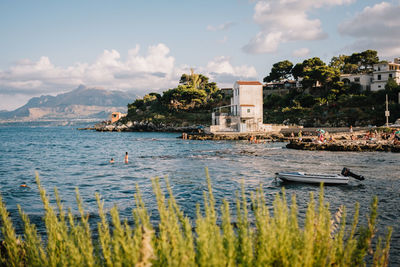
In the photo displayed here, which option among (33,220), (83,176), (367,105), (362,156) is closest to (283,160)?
(362,156)

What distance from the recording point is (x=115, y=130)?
122 metres

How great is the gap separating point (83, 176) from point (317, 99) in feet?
215

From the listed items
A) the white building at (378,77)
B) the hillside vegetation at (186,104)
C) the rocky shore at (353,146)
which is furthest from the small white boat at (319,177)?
the hillside vegetation at (186,104)

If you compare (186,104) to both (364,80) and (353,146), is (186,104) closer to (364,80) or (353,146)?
(364,80)

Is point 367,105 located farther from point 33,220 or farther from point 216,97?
point 33,220

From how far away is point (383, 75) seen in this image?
76.1 m

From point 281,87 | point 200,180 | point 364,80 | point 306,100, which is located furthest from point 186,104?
point 200,180

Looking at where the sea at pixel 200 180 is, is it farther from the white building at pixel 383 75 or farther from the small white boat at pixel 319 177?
the white building at pixel 383 75

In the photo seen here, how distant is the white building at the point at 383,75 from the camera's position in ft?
245

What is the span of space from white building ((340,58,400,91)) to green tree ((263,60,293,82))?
2792 centimetres

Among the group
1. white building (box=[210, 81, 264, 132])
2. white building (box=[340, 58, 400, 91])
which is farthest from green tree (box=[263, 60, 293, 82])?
white building (box=[210, 81, 264, 132])

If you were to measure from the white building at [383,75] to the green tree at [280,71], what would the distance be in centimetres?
3378

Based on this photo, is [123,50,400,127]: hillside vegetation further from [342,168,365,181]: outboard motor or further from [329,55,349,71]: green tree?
[342,168,365,181]: outboard motor

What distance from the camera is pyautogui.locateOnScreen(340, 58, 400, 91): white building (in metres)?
75.1
